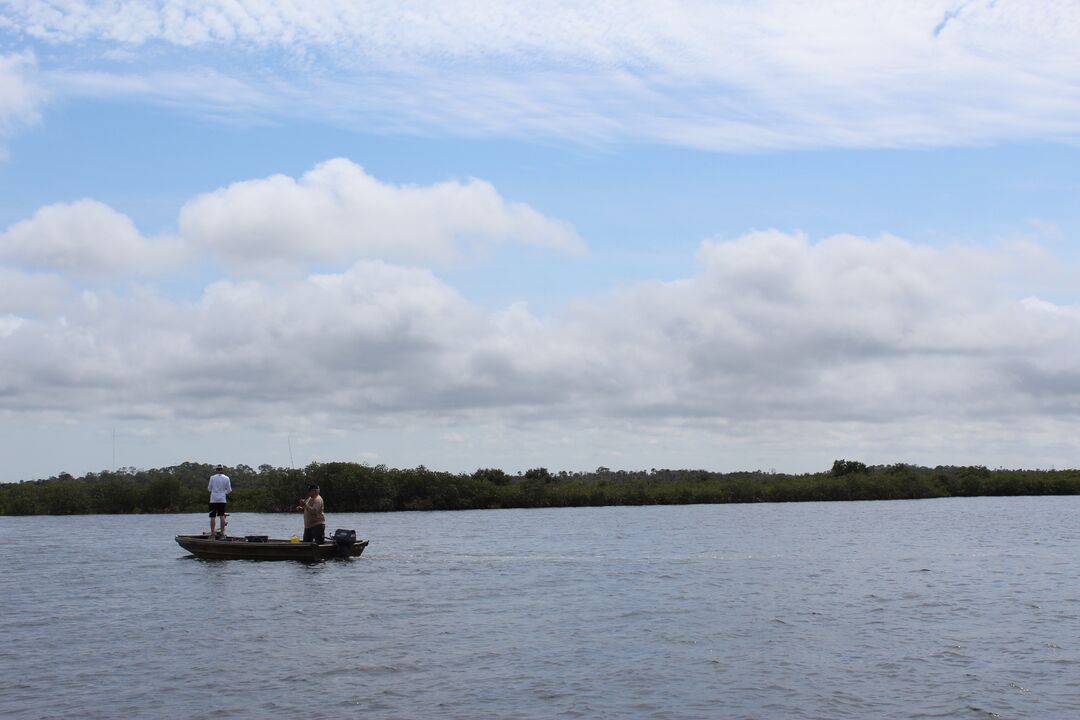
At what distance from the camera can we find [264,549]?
132 ft

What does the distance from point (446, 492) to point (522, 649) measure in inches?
3579

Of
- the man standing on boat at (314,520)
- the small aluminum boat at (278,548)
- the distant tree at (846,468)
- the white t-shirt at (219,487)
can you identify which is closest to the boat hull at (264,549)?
the small aluminum boat at (278,548)

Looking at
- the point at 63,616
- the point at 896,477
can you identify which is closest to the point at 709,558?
the point at 63,616

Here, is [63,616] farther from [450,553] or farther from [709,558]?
[709,558]

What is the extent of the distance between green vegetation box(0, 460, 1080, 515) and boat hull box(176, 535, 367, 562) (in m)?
63.2

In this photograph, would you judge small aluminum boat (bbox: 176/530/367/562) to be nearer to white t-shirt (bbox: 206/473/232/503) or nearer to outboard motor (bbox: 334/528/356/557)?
outboard motor (bbox: 334/528/356/557)

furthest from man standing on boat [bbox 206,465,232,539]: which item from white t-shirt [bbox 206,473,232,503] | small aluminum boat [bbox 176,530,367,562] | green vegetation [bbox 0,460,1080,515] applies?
green vegetation [bbox 0,460,1080,515]

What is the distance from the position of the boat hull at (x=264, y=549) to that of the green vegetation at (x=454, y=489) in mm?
63230

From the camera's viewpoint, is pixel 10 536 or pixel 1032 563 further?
pixel 10 536

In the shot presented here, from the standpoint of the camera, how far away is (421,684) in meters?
18.9

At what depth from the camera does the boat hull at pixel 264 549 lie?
39.9 m

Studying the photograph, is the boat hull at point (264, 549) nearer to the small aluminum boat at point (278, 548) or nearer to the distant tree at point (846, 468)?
the small aluminum boat at point (278, 548)

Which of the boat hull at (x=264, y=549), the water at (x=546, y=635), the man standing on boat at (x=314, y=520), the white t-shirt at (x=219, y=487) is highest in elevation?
the white t-shirt at (x=219, y=487)

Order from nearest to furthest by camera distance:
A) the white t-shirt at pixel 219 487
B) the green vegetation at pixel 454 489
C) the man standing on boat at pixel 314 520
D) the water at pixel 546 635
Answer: the water at pixel 546 635 < the man standing on boat at pixel 314 520 < the white t-shirt at pixel 219 487 < the green vegetation at pixel 454 489
